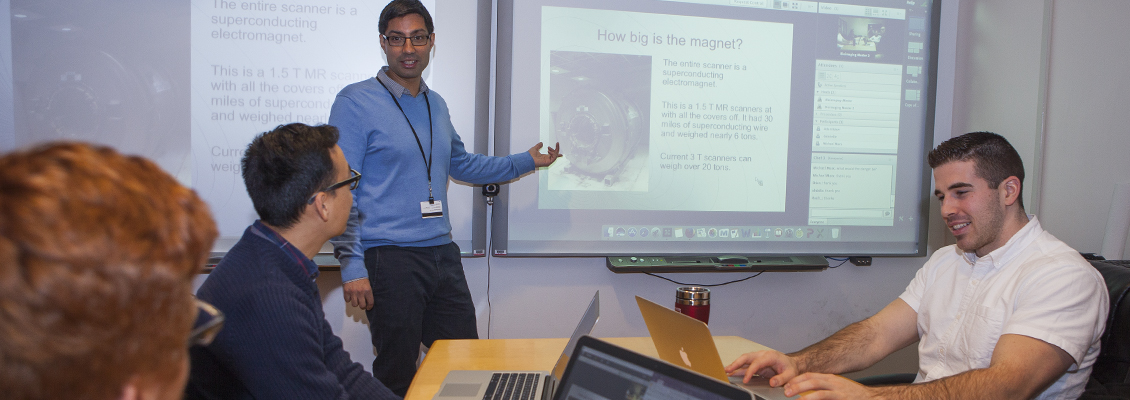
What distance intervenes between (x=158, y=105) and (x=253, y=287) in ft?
6.18

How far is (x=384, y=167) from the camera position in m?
2.10

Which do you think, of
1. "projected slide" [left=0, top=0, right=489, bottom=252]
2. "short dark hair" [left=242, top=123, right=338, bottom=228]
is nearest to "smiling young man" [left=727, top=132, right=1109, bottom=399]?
"short dark hair" [left=242, top=123, right=338, bottom=228]

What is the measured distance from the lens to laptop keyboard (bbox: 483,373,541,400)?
1245 mm

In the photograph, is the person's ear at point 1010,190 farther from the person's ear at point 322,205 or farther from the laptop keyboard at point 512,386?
the person's ear at point 322,205

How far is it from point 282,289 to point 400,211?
1.00 metres

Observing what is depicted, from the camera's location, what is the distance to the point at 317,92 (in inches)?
102

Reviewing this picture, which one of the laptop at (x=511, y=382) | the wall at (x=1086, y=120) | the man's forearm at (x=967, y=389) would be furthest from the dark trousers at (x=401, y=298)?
→ the wall at (x=1086, y=120)

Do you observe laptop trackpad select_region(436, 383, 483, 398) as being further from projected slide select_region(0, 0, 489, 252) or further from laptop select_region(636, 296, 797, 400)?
projected slide select_region(0, 0, 489, 252)

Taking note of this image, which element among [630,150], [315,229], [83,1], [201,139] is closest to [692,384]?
[315,229]

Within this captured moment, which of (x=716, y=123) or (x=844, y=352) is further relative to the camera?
(x=716, y=123)

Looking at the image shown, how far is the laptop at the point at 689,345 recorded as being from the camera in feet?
3.53

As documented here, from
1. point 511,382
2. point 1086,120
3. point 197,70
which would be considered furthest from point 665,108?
point 197,70

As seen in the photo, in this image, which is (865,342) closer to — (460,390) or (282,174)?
(460,390)

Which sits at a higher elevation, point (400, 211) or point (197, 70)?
point (197, 70)
